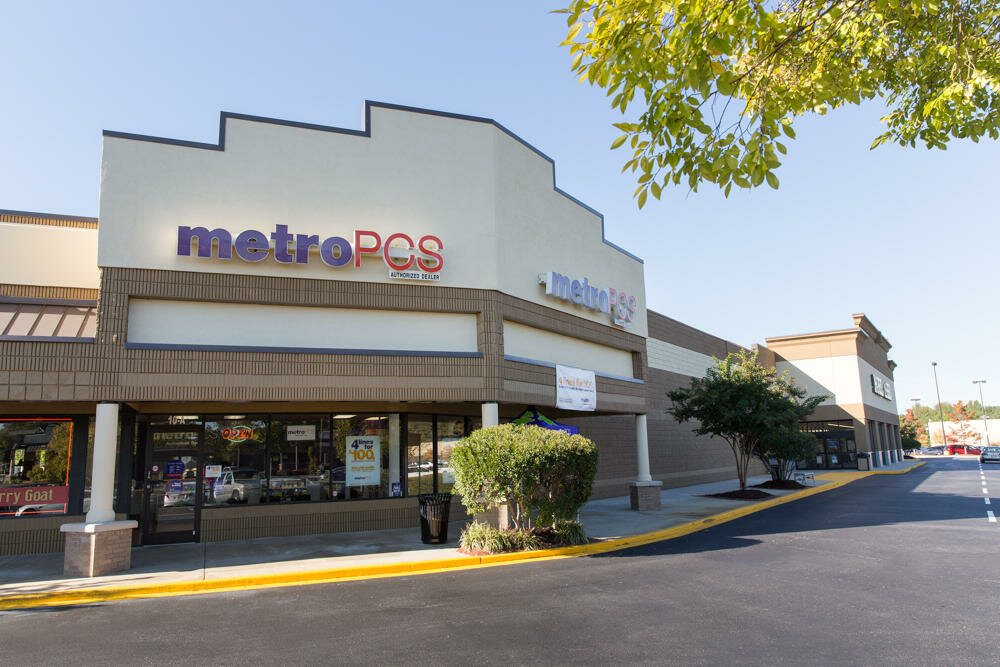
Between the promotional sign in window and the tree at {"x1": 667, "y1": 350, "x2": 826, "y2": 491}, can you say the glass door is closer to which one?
the promotional sign in window

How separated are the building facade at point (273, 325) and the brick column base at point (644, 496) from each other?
5.17 m

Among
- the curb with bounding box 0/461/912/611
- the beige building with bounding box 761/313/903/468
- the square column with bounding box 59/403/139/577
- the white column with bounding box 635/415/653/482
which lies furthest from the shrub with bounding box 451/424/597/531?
the beige building with bounding box 761/313/903/468

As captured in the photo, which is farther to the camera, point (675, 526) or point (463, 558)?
point (675, 526)

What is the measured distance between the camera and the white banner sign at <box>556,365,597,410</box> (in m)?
16.9

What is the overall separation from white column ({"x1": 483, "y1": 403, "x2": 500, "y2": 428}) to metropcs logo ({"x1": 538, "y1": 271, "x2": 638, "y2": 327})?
3787 mm

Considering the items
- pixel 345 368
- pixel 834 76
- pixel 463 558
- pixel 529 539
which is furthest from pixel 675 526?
pixel 834 76

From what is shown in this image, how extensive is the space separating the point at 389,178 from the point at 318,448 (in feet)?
22.9

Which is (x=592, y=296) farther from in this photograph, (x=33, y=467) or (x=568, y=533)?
(x=33, y=467)

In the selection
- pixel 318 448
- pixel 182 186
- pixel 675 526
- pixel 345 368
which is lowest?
pixel 675 526

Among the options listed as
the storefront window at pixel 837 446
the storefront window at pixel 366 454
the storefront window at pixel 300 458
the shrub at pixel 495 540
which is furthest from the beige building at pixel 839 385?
the storefront window at pixel 300 458

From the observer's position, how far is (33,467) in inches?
544

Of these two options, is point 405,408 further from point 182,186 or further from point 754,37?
point 754,37

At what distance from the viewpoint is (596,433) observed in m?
23.6

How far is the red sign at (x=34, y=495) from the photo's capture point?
535 inches
